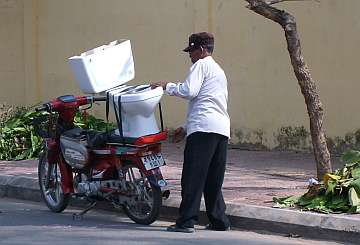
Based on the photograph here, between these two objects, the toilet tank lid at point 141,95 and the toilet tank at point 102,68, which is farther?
the toilet tank at point 102,68

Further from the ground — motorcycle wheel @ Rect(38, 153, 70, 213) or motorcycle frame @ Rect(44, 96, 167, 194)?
motorcycle frame @ Rect(44, 96, 167, 194)

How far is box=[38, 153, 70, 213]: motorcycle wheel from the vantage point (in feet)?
30.0

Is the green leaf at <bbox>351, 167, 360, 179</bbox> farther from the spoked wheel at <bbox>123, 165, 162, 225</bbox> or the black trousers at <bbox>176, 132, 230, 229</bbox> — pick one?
the spoked wheel at <bbox>123, 165, 162, 225</bbox>

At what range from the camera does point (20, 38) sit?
16.2 meters

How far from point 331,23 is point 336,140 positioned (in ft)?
5.38

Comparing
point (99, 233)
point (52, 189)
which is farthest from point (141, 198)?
point (52, 189)

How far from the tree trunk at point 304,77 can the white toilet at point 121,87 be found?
5.22 feet

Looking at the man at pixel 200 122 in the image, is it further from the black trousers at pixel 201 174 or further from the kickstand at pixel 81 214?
the kickstand at pixel 81 214

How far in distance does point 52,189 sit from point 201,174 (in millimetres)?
2196

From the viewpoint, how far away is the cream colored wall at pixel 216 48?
468 inches

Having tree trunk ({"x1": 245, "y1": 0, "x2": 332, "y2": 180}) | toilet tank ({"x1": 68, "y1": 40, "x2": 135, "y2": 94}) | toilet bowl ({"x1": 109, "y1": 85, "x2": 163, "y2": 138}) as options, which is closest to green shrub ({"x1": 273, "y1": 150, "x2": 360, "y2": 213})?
A: tree trunk ({"x1": 245, "y1": 0, "x2": 332, "y2": 180})

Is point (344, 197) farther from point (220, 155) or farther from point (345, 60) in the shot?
point (345, 60)

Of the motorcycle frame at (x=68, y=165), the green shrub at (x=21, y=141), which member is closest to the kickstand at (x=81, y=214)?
the motorcycle frame at (x=68, y=165)

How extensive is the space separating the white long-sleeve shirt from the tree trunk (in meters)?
1.41
